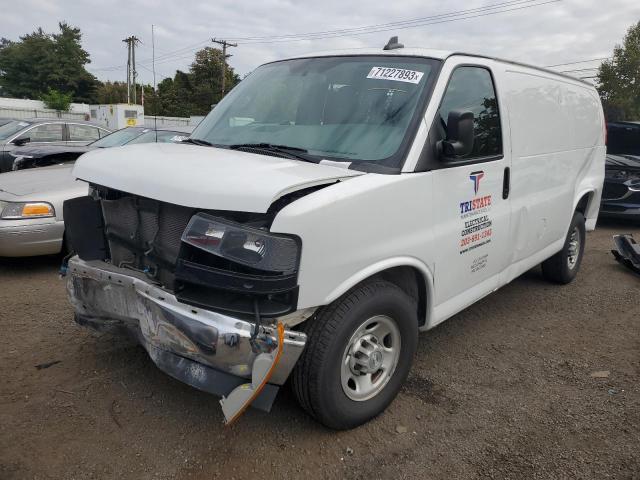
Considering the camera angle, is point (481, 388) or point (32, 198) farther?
point (32, 198)

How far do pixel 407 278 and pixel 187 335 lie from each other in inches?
52.2

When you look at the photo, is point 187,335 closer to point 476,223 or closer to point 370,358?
point 370,358

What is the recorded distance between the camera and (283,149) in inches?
116

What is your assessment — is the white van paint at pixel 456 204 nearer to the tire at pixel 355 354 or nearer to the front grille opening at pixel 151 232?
the tire at pixel 355 354

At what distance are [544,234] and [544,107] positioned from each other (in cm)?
107

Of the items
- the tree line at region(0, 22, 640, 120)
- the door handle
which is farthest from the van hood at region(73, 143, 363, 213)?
the tree line at region(0, 22, 640, 120)

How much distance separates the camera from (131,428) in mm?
2734

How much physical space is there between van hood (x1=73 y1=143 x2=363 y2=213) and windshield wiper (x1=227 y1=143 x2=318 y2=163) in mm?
109

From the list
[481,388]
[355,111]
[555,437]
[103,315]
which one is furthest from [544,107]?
[103,315]

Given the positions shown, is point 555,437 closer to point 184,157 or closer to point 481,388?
point 481,388

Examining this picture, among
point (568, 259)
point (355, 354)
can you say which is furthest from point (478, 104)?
point (568, 259)

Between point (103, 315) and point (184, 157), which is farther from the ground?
point (184, 157)

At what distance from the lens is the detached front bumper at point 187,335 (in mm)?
2191

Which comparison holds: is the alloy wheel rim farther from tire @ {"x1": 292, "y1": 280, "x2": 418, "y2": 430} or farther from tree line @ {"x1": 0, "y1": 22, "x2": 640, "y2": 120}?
tree line @ {"x1": 0, "y1": 22, "x2": 640, "y2": 120}
